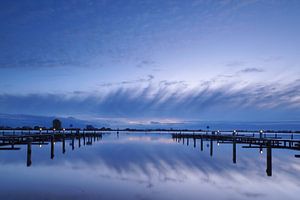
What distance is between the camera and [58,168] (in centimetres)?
3069

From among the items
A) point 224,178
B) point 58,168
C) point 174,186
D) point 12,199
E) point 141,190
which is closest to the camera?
point 12,199

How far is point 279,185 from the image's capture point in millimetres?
23062

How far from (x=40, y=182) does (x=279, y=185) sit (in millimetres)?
18984

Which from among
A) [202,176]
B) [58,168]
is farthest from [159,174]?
[58,168]

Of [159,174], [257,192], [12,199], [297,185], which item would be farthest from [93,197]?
[297,185]

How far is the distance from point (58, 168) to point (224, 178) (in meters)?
17.0

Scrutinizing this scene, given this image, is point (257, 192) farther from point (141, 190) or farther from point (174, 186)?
→ point (141, 190)

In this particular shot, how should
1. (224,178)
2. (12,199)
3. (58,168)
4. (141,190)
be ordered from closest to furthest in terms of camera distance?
1. (12,199)
2. (141,190)
3. (224,178)
4. (58,168)

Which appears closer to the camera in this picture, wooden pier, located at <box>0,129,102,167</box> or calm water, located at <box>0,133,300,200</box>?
calm water, located at <box>0,133,300,200</box>

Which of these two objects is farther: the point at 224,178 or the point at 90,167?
the point at 90,167

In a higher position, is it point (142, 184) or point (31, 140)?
point (31, 140)

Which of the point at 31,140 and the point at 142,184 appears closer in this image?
the point at 142,184

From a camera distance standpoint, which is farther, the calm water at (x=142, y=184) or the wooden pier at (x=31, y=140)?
the wooden pier at (x=31, y=140)

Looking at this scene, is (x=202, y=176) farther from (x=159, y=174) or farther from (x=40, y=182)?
(x=40, y=182)
